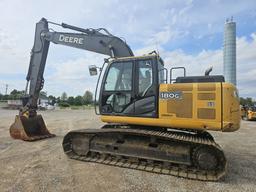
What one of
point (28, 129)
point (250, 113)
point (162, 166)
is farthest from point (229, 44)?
point (250, 113)

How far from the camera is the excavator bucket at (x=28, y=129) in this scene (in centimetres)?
992

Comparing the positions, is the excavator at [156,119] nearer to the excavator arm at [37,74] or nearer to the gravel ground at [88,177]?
the gravel ground at [88,177]

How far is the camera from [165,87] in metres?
6.56

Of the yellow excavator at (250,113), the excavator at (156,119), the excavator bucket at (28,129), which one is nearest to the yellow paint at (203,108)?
the excavator at (156,119)

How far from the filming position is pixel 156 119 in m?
6.55

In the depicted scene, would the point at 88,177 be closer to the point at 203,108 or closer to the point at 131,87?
the point at 131,87

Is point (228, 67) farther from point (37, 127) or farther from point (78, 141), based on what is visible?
point (37, 127)

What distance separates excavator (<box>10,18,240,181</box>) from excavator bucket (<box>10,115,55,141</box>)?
3214 mm

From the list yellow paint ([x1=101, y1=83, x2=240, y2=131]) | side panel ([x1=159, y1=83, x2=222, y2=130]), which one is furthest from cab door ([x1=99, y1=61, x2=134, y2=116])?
side panel ([x1=159, y1=83, x2=222, y2=130])

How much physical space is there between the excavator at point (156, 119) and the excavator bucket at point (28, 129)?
10.5ft

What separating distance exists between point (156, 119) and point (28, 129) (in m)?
5.88

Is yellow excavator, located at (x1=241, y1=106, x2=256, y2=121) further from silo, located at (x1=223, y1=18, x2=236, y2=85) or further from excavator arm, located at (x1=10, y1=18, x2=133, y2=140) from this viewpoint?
excavator arm, located at (x1=10, y1=18, x2=133, y2=140)

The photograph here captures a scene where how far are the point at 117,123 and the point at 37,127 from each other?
4610 millimetres

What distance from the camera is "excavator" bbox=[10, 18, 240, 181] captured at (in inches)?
237
